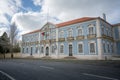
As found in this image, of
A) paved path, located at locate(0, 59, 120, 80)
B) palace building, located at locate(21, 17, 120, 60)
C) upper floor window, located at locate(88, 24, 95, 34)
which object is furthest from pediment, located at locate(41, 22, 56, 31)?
paved path, located at locate(0, 59, 120, 80)

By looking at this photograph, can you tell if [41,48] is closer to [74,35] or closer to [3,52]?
[74,35]

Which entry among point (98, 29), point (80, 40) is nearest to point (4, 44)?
point (80, 40)

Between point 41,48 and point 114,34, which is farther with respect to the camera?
point 41,48

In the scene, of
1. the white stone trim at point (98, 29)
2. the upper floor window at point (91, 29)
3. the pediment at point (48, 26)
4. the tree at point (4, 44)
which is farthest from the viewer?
the tree at point (4, 44)

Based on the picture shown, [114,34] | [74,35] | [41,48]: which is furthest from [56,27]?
[114,34]

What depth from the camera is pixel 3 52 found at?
158ft

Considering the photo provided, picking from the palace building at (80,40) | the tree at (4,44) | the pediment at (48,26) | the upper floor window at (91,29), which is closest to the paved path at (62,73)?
the palace building at (80,40)

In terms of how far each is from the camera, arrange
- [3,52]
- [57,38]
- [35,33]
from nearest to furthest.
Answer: [57,38], [35,33], [3,52]

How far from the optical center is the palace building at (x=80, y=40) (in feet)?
82.1

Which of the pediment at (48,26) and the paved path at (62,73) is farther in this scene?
the pediment at (48,26)

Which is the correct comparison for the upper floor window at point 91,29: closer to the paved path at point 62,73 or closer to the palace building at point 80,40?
the palace building at point 80,40

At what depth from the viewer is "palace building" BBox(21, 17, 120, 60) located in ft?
82.1

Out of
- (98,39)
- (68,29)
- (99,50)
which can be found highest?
(68,29)

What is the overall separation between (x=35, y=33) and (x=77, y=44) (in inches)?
722
